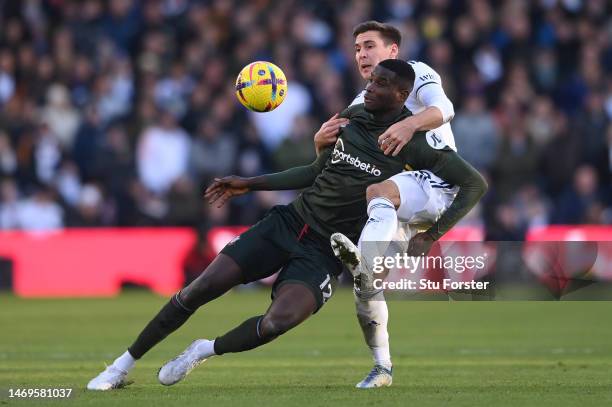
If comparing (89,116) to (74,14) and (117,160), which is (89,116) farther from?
(74,14)

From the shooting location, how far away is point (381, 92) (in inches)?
340

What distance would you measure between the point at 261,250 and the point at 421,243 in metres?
1.08

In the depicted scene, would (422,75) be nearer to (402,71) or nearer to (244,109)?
(402,71)

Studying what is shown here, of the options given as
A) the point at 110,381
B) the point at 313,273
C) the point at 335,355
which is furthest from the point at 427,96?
the point at 335,355

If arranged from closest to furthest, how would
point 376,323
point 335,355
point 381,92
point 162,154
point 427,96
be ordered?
point 381,92 < point 427,96 < point 376,323 < point 335,355 < point 162,154

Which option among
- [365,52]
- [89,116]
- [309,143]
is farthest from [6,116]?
[365,52]

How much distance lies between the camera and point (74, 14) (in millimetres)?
22781

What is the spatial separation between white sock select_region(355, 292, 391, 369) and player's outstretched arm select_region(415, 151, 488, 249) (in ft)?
2.16

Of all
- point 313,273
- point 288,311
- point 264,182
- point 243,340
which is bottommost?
point 243,340

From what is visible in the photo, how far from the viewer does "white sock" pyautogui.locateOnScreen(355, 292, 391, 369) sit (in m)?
8.94

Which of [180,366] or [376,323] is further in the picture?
[376,323]

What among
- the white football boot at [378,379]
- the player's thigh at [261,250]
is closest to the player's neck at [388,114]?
the player's thigh at [261,250]

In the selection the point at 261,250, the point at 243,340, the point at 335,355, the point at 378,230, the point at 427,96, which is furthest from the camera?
the point at 335,355

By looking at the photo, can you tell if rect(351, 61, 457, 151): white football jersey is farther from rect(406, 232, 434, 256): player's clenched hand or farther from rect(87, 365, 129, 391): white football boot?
rect(87, 365, 129, 391): white football boot
